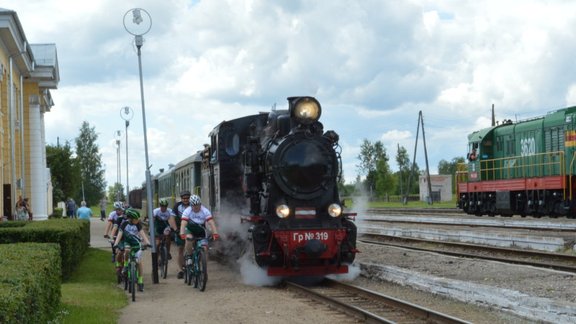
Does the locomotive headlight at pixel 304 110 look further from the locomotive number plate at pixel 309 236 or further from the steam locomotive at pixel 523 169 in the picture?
the steam locomotive at pixel 523 169

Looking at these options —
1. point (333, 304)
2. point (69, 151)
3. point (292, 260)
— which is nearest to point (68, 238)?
point (292, 260)

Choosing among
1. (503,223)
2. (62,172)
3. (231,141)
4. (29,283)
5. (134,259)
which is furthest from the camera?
(62,172)

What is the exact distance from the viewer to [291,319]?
1104 centimetres

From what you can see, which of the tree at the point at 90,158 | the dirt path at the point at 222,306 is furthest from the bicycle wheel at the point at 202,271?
the tree at the point at 90,158

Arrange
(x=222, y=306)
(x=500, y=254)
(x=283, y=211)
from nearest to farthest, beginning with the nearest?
(x=222, y=306), (x=283, y=211), (x=500, y=254)

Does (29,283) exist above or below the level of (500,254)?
above

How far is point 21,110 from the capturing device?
3541 cm

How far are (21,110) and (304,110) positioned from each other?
24.3m

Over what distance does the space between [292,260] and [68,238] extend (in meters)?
5.08

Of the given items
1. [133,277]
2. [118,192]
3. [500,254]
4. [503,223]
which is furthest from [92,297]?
[118,192]

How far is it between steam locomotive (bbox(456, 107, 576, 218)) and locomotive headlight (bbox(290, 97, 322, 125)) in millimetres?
15114

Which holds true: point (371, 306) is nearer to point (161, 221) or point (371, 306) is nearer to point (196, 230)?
point (196, 230)

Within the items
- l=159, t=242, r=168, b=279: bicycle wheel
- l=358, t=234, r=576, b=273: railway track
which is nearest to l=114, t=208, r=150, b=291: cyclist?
l=159, t=242, r=168, b=279: bicycle wheel

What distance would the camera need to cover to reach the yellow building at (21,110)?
31.3 metres
